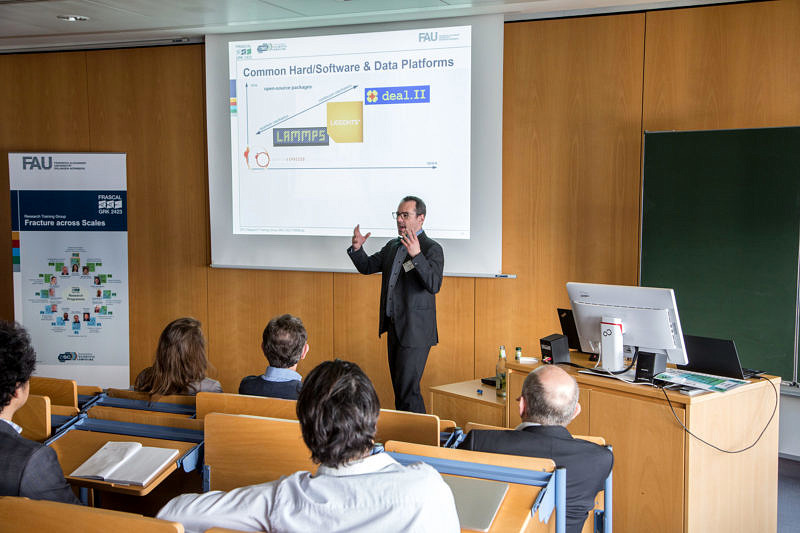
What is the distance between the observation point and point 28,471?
5.91 ft

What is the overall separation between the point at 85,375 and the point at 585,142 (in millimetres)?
4584

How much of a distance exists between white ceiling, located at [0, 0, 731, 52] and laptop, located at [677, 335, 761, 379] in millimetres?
2529

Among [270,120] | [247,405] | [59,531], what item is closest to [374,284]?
[270,120]

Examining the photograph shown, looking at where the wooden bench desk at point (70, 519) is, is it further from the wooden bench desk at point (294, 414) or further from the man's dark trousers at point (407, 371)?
the man's dark trousers at point (407, 371)

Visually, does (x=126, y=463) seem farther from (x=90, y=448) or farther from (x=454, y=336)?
(x=454, y=336)

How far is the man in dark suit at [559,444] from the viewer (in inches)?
84.1

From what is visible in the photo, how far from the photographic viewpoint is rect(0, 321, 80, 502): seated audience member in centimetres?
180

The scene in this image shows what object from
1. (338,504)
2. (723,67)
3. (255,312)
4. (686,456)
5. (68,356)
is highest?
(723,67)

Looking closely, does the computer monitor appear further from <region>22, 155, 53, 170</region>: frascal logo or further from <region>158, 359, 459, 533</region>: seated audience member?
<region>22, 155, 53, 170</region>: frascal logo

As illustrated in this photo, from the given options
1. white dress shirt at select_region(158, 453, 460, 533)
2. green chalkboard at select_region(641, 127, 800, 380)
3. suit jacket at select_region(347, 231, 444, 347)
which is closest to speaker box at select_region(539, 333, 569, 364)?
suit jacket at select_region(347, 231, 444, 347)

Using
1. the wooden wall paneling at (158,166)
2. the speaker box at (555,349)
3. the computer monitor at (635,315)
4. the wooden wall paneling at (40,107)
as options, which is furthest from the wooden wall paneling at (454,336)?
the wooden wall paneling at (40,107)

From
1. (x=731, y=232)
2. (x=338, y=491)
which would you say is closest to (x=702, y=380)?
(x=731, y=232)

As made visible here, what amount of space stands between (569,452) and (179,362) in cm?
176

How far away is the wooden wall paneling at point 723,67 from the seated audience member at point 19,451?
401 centimetres
